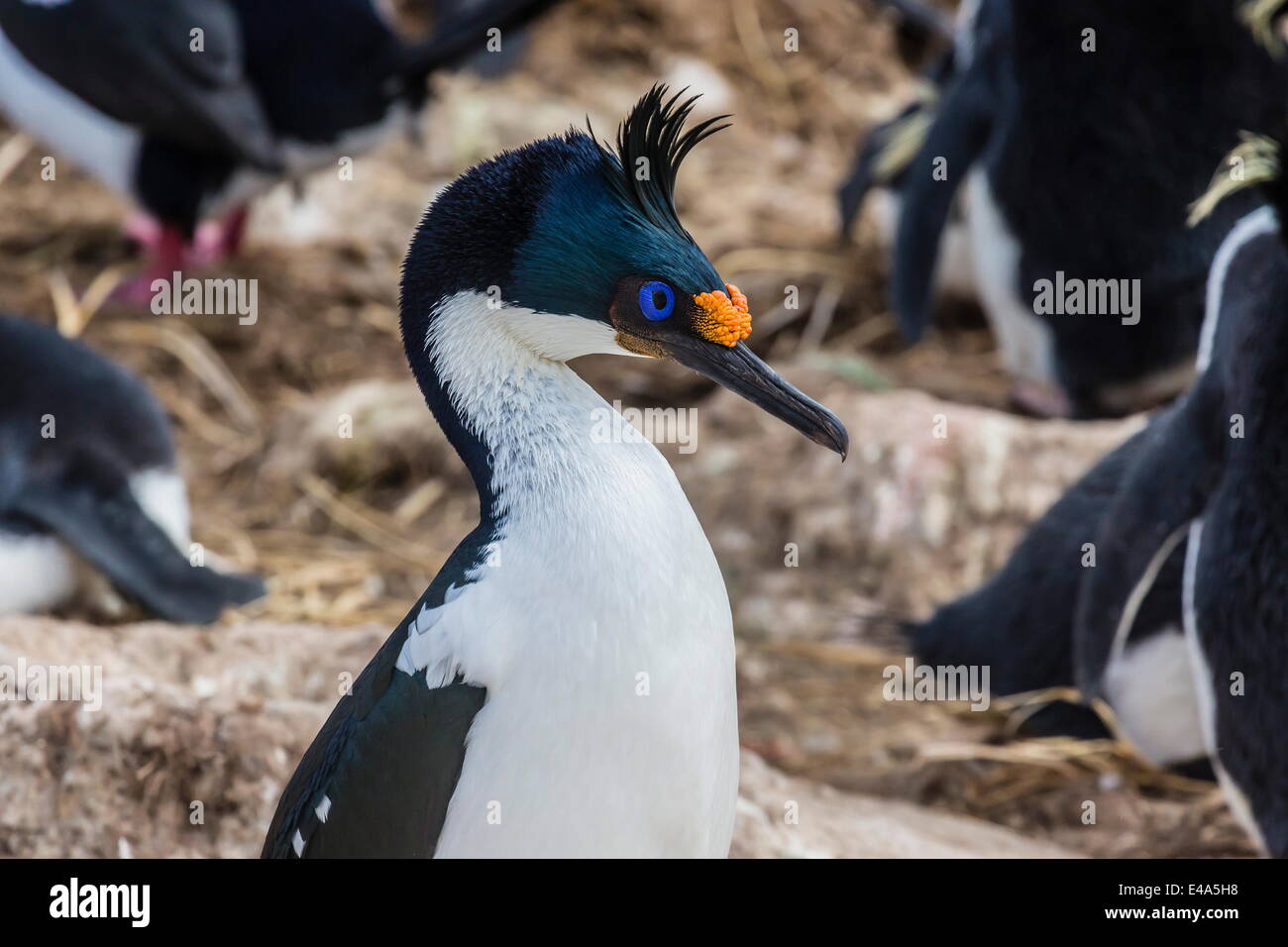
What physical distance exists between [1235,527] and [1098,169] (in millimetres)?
1794

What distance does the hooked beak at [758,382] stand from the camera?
1724 mm

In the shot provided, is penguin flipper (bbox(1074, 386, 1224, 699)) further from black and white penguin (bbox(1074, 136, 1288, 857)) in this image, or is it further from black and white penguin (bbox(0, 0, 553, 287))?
black and white penguin (bbox(0, 0, 553, 287))

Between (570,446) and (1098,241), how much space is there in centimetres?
275

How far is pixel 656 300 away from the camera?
169 centimetres

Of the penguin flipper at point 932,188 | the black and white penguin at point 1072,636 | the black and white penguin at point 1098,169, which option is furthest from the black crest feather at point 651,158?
the penguin flipper at point 932,188

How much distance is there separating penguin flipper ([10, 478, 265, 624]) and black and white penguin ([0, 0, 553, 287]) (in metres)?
1.70

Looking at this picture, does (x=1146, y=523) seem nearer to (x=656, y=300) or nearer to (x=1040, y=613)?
(x=1040, y=613)

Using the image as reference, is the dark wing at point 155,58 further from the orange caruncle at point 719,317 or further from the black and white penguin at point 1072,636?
the orange caruncle at point 719,317

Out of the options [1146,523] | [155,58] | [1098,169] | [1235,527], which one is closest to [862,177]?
[1098,169]

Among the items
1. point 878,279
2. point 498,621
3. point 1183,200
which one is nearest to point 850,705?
point 1183,200

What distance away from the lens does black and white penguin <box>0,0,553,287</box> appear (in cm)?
471

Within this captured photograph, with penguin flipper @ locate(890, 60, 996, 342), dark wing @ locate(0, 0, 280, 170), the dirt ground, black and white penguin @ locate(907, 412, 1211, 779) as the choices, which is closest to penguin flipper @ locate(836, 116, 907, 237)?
the dirt ground

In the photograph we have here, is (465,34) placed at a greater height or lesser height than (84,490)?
greater
